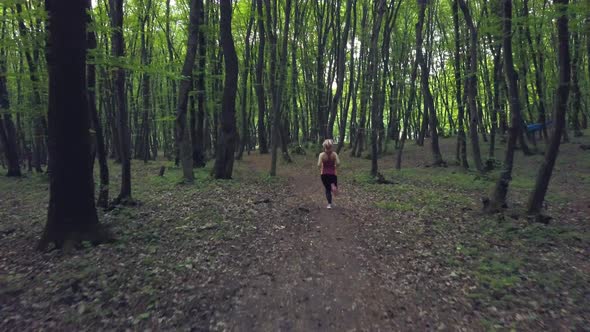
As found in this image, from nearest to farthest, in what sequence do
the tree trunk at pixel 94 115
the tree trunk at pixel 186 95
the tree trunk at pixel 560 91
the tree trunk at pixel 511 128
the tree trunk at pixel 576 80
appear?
the tree trunk at pixel 560 91, the tree trunk at pixel 94 115, the tree trunk at pixel 511 128, the tree trunk at pixel 186 95, the tree trunk at pixel 576 80

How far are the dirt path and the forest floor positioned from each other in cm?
3

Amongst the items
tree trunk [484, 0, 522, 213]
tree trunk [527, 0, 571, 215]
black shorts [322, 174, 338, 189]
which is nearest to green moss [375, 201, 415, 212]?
black shorts [322, 174, 338, 189]

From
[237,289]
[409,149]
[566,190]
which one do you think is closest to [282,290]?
A: [237,289]

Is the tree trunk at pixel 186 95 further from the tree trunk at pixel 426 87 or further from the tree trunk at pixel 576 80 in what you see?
the tree trunk at pixel 576 80

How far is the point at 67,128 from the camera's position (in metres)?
6.76

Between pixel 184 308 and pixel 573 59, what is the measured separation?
81.7ft

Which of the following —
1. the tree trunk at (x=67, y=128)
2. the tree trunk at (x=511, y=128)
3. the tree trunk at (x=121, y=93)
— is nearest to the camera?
the tree trunk at (x=67, y=128)

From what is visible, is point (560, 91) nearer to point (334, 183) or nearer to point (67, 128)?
point (334, 183)

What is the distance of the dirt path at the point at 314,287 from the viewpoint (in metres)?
4.69

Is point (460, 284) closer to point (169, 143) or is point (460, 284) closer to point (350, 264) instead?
point (350, 264)

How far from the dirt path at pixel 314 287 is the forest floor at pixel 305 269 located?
0.09 feet

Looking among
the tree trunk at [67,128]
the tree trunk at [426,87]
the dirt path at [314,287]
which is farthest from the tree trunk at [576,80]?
the tree trunk at [67,128]

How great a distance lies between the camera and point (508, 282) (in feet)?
18.2

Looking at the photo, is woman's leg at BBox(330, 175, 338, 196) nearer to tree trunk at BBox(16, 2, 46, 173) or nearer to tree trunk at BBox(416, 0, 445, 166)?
tree trunk at BBox(16, 2, 46, 173)
